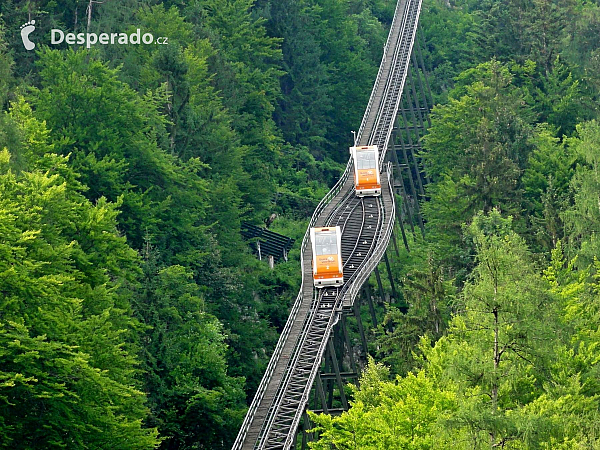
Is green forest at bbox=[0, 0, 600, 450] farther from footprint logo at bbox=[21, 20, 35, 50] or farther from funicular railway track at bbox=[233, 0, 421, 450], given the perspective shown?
funicular railway track at bbox=[233, 0, 421, 450]

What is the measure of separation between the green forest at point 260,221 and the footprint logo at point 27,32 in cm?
39

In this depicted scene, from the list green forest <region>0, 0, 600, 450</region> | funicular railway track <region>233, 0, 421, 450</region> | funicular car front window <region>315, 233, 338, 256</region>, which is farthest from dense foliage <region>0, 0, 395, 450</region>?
funicular car front window <region>315, 233, 338, 256</region>

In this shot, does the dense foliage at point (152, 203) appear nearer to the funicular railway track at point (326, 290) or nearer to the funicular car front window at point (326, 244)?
the funicular railway track at point (326, 290)

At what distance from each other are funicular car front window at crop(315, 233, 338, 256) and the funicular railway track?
5.73ft

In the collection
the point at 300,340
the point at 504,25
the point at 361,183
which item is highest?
the point at 504,25

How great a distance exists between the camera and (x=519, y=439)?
36.8 meters

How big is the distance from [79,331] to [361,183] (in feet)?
103

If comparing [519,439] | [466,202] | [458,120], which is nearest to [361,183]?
[466,202]

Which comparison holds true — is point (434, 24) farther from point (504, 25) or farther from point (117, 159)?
point (117, 159)

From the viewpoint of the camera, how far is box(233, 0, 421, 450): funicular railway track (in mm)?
50156

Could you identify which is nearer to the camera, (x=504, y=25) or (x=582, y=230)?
(x=582, y=230)

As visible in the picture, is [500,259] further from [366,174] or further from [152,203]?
[366,174]

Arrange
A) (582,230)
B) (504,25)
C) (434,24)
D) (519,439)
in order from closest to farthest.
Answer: (519,439) → (582,230) → (504,25) → (434,24)

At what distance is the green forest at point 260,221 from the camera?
135 ft
